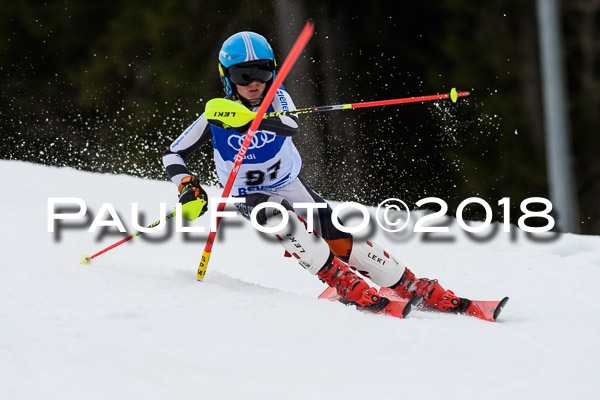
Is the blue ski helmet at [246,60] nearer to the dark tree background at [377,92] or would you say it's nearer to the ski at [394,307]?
the ski at [394,307]

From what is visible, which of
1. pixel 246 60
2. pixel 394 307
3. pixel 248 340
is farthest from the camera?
pixel 246 60

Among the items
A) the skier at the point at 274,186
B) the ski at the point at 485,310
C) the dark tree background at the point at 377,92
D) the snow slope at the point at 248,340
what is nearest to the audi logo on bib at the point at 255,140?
the skier at the point at 274,186

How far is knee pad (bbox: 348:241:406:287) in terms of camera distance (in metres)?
3.85

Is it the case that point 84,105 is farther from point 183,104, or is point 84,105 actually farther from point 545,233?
point 545,233

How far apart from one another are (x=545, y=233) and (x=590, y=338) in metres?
2.21

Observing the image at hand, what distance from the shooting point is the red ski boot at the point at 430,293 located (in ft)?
12.5

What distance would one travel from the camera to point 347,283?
3.64m

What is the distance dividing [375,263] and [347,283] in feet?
0.86

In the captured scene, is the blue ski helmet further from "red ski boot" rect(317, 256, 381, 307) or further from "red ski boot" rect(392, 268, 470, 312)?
"red ski boot" rect(392, 268, 470, 312)

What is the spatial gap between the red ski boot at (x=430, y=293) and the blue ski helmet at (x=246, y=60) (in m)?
1.16

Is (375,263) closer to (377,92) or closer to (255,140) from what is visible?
(255,140)

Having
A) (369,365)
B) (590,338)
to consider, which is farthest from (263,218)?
(590,338)

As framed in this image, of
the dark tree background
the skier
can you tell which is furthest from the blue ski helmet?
the dark tree background

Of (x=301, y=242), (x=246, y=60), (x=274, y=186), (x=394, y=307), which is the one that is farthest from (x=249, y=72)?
(x=394, y=307)
